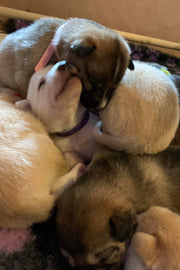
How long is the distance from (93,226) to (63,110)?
967 millimetres

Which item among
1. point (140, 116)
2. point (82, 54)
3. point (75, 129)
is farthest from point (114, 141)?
point (82, 54)

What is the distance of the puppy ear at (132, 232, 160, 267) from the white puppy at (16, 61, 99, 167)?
0.86 metres

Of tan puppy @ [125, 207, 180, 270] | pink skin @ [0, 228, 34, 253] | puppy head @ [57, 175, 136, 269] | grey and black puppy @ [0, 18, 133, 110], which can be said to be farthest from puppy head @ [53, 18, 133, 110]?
pink skin @ [0, 228, 34, 253]

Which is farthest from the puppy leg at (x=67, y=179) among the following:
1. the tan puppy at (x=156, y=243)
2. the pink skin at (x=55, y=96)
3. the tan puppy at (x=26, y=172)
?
the tan puppy at (x=156, y=243)

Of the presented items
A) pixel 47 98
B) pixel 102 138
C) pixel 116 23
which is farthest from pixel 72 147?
pixel 116 23

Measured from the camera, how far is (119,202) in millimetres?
1740

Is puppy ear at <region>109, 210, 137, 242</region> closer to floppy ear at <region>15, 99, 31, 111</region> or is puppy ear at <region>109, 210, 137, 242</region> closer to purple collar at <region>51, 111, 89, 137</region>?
purple collar at <region>51, 111, 89, 137</region>

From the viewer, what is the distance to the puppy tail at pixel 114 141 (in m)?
2.11

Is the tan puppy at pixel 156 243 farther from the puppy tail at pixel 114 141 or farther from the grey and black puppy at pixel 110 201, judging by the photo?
the puppy tail at pixel 114 141

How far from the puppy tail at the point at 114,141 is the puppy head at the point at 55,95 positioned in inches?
10.8

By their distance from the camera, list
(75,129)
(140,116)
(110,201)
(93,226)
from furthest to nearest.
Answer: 1. (75,129)
2. (140,116)
3. (110,201)
4. (93,226)

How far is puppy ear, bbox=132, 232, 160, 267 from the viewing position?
1652mm

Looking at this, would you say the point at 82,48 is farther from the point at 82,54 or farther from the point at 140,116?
the point at 140,116

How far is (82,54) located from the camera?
6.06 feet
